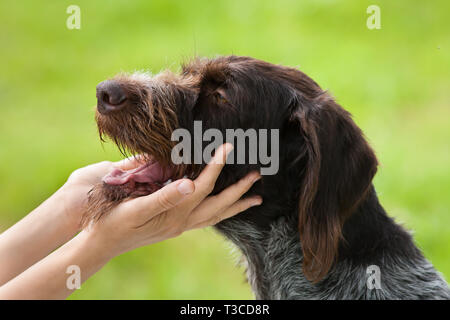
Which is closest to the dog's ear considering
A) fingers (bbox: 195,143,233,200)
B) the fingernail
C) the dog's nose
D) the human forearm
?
fingers (bbox: 195,143,233,200)

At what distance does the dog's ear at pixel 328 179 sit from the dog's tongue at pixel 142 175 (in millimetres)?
689

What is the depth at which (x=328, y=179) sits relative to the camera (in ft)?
9.00

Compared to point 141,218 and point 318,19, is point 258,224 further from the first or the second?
point 318,19

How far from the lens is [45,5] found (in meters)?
10.5

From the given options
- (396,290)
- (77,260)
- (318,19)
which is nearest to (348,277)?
(396,290)

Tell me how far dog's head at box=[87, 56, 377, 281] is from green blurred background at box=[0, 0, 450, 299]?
6.53 feet

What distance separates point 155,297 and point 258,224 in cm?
221

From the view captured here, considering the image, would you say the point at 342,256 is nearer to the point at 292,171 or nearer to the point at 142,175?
the point at 292,171

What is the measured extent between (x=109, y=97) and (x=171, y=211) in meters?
0.61

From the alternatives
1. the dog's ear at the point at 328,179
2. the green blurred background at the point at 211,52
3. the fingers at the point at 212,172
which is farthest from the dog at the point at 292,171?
the green blurred background at the point at 211,52

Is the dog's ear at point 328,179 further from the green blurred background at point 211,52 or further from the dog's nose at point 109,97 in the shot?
the green blurred background at point 211,52

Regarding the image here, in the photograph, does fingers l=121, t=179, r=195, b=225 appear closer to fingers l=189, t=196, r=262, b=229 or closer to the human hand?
the human hand

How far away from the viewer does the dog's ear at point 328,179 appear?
2729mm

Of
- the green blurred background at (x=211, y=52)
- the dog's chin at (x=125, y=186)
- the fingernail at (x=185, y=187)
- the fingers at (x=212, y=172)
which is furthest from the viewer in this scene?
the green blurred background at (x=211, y=52)
